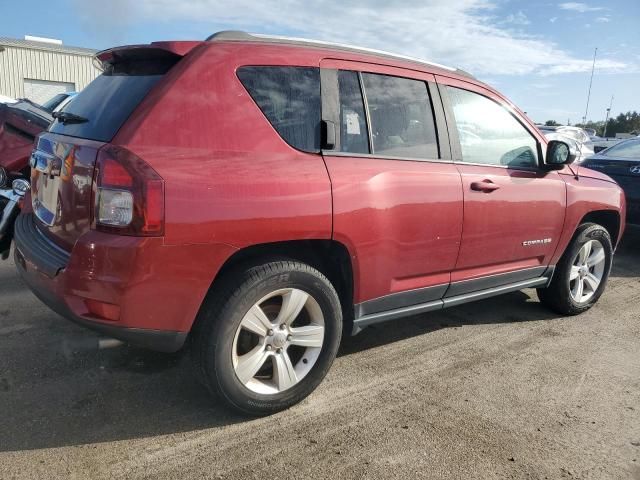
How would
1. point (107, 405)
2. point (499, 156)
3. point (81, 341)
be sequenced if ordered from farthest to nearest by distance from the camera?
point (499, 156) < point (81, 341) < point (107, 405)

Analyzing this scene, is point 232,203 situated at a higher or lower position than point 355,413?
higher

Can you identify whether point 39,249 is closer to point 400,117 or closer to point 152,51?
point 152,51

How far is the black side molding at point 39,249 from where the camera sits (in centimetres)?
250

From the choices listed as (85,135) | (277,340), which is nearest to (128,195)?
(85,135)

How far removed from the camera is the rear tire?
4.42m

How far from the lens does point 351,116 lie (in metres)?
3.01

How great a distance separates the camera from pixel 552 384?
10.9ft

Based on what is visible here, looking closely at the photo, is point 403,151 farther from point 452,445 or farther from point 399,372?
point 452,445

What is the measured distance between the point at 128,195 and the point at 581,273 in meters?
3.89

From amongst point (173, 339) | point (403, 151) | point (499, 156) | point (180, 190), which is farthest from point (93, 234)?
point (499, 156)

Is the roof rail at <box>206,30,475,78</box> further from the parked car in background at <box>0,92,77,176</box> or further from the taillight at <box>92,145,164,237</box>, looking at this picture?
the parked car in background at <box>0,92,77,176</box>

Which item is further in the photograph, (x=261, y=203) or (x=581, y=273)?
(x=581, y=273)

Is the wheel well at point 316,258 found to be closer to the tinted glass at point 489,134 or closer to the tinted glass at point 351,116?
the tinted glass at point 351,116

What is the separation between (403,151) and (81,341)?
244 centimetres
